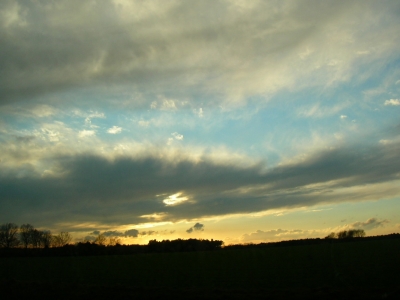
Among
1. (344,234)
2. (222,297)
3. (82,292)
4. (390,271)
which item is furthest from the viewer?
(344,234)

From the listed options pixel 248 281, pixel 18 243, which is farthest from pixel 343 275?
pixel 18 243

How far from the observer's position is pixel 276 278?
2836cm

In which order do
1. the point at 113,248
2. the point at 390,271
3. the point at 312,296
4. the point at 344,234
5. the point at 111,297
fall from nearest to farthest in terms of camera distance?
the point at 312,296 → the point at 111,297 → the point at 390,271 → the point at 113,248 → the point at 344,234

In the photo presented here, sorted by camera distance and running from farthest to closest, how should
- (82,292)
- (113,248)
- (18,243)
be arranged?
(18,243)
(113,248)
(82,292)

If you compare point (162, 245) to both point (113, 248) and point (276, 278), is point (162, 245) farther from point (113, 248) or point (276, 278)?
point (276, 278)

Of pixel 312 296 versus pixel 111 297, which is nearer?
pixel 312 296

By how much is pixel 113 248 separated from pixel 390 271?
98.8 meters

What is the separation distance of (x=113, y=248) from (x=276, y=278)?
9428 cm

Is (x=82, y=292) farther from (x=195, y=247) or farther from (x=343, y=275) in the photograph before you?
(x=195, y=247)

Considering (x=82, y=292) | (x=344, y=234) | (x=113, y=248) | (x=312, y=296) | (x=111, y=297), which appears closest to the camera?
(x=312, y=296)

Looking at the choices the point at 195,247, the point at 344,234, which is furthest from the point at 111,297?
the point at 344,234

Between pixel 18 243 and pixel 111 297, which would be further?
pixel 18 243

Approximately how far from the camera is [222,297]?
18625 millimetres

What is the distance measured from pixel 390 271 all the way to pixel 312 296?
13.5 m
